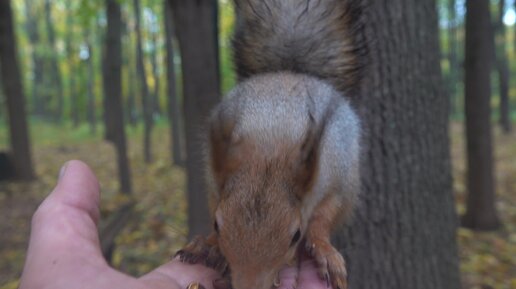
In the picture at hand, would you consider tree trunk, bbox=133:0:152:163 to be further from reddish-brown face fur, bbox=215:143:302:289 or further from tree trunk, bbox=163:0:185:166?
reddish-brown face fur, bbox=215:143:302:289

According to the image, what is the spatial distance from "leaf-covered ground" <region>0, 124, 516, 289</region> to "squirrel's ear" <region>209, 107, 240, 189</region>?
2.81 ft

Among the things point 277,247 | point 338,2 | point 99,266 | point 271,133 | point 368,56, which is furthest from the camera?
point 368,56

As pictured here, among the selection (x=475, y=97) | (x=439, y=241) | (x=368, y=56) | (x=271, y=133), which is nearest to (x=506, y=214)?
(x=475, y=97)

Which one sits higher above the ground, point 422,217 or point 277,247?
point 277,247

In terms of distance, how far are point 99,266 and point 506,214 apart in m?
7.36

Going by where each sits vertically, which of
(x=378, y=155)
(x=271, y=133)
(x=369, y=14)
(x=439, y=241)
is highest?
(x=369, y=14)

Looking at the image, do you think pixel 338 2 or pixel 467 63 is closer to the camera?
pixel 338 2

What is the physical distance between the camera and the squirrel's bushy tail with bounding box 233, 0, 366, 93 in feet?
8.48

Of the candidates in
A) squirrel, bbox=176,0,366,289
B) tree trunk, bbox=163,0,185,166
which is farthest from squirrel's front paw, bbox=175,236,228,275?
tree trunk, bbox=163,0,185,166

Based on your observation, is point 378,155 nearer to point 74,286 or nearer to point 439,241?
point 439,241

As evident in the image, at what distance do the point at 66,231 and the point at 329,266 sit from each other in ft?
3.15

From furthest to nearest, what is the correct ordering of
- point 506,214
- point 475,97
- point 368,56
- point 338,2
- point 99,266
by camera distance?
point 506,214, point 475,97, point 368,56, point 338,2, point 99,266

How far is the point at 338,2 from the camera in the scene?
2.60 m

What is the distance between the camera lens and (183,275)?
223 cm
